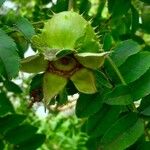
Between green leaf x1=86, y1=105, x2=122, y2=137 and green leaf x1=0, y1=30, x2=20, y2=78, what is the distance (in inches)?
15.6

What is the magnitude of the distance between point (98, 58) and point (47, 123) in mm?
3163

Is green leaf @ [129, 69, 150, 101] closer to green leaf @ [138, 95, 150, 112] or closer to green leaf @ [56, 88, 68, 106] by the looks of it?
green leaf @ [138, 95, 150, 112]

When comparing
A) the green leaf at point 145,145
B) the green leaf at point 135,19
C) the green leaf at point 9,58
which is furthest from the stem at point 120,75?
the green leaf at point 135,19

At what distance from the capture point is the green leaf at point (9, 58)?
145 centimetres

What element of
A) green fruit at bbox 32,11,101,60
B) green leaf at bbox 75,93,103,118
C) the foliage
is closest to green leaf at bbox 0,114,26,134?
the foliage

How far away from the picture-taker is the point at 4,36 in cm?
152

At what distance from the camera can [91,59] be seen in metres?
1.47

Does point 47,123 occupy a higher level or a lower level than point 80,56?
lower

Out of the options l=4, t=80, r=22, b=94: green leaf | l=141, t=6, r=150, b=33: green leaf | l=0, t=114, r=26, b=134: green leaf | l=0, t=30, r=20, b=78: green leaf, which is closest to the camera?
l=0, t=30, r=20, b=78: green leaf

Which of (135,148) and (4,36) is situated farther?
(135,148)

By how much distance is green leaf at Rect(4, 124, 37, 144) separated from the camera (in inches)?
81.4

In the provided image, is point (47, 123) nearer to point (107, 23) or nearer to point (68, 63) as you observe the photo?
point (107, 23)

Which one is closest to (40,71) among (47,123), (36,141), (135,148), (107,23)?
(135,148)

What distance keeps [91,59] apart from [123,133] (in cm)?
26
